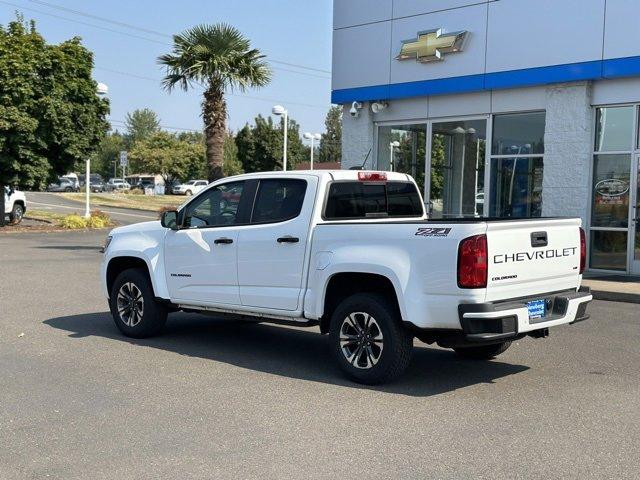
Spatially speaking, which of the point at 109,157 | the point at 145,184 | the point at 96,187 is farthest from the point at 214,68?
the point at 109,157

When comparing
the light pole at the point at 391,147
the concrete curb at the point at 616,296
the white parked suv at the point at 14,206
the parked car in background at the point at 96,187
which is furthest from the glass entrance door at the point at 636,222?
the parked car in background at the point at 96,187

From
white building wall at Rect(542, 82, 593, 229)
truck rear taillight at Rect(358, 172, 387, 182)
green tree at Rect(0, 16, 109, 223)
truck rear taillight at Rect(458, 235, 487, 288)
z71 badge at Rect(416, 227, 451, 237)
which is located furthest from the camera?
green tree at Rect(0, 16, 109, 223)

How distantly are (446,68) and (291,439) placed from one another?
41.5ft

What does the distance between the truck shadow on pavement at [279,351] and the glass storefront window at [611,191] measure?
24.9 ft

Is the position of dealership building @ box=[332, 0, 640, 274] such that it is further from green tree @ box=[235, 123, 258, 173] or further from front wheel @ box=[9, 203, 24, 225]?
green tree @ box=[235, 123, 258, 173]

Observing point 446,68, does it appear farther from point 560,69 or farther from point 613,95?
point 613,95

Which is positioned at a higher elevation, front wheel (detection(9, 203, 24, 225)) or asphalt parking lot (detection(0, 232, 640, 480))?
front wheel (detection(9, 203, 24, 225))

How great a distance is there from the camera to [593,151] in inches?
572

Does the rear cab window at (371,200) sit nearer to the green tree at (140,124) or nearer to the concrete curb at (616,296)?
the concrete curb at (616,296)

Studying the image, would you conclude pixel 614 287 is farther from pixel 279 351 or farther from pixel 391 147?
pixel 391 147

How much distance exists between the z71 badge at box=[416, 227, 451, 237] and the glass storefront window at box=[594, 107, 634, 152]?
31.7ft

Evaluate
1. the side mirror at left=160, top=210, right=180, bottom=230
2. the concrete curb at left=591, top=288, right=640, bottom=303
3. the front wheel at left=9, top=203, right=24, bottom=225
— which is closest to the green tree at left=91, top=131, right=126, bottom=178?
the front wheel at left=9, top=203, right=24, bottom=225

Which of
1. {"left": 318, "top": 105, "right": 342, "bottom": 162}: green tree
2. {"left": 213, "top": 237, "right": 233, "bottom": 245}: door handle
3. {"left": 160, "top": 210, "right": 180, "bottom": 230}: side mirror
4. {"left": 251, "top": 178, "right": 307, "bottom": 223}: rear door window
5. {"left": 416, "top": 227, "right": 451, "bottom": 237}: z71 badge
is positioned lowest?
{"left": 213, "top": 237, "right": 233, "bottom": 245}: door handle

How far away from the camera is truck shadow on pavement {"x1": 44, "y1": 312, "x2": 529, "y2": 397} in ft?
22.2
